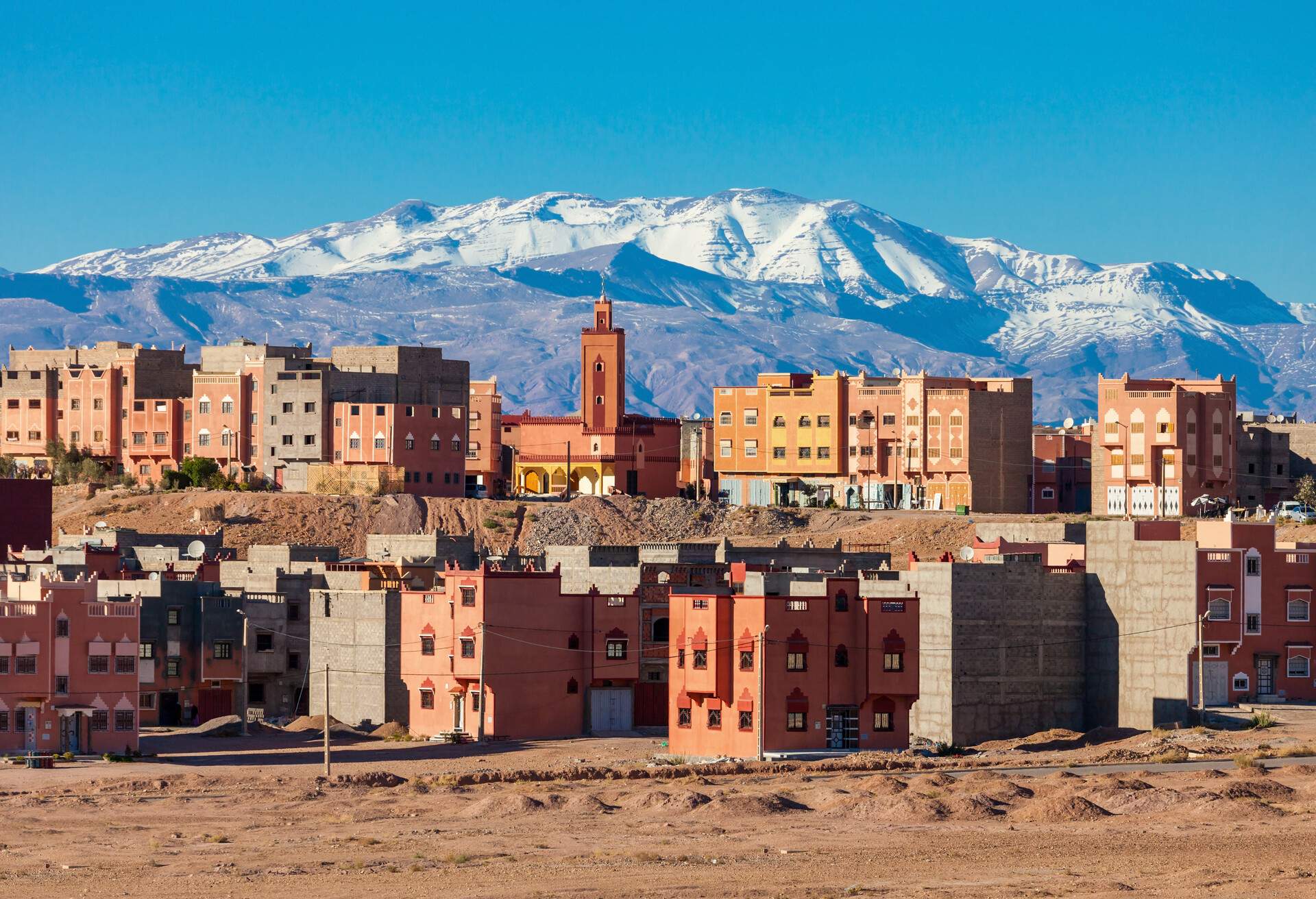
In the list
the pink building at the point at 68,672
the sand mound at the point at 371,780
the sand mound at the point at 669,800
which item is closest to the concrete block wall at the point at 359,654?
the pink building at the point at 68,672

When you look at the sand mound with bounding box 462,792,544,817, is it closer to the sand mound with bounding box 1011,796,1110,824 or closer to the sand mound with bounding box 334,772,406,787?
the sand mound with bounding box 334,772,406,787

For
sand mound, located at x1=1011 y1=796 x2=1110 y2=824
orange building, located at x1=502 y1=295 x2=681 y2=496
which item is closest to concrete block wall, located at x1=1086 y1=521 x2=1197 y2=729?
sand mound, located at x1=1011 y1=796 x2=1110 y2=824

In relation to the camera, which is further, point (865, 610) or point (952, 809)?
point (865, 610)

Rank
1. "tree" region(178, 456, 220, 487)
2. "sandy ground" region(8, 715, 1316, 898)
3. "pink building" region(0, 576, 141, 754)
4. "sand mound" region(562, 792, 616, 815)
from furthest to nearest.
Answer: "tree" region(178, 456, 220, 487) → "pink building" region(0, 576, 141, 754) → "sand mound" region(562, 792, 616, 815) → "sandy ground" region(8, 715, 1316, 898)

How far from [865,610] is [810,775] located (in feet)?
27.4

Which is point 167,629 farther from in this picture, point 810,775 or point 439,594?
point 810,775

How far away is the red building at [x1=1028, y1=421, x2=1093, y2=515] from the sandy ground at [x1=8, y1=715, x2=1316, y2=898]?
87.4 meters

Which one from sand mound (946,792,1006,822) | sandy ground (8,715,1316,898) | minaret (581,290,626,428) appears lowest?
sandy ground (8,715,1316,898)

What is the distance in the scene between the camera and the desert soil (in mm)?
149375

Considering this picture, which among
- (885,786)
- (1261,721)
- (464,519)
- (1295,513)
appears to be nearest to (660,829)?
(885,786)

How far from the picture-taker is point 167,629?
91.6 m

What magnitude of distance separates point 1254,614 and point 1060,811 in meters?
25.1

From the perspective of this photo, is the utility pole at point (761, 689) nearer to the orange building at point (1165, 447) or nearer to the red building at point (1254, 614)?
the red building at point (1254, 614)

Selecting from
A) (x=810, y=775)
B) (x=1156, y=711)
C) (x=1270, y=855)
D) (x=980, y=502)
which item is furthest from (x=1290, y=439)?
(x=1270, y=855)
